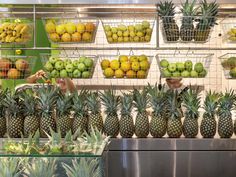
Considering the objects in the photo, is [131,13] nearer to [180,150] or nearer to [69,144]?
[180,150]

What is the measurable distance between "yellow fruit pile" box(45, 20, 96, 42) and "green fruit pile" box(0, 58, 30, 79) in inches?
15.9

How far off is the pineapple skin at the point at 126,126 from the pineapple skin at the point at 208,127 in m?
0.68

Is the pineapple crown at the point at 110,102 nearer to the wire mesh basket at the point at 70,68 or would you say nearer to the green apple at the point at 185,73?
the wire mesh basket at the point at 70,68

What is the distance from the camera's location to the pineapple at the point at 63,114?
4023 millimetres

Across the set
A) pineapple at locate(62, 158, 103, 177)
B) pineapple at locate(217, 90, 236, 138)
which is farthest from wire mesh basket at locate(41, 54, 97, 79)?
Result: pineapple at locate(62, 158, 103, 177)

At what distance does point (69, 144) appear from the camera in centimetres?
244

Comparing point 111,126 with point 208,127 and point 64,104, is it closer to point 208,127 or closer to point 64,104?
point 64,104

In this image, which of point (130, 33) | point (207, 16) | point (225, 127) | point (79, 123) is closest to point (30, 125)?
point (79, 123)

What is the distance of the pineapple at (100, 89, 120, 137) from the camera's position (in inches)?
158

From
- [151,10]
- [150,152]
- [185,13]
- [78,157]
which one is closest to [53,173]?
[78,157]

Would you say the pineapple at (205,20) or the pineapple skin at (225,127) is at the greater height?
the pineapple at (205,20)

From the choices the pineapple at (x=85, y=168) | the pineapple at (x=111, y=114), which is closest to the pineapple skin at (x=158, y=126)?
the pineapple at (x=111, y=114)

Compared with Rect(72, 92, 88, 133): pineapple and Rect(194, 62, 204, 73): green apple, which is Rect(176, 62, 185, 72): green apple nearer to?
Rect(194, 62, 204, 73): green apple

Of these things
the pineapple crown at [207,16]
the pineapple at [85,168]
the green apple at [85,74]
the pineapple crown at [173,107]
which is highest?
the pineapple crown at [207,16]
